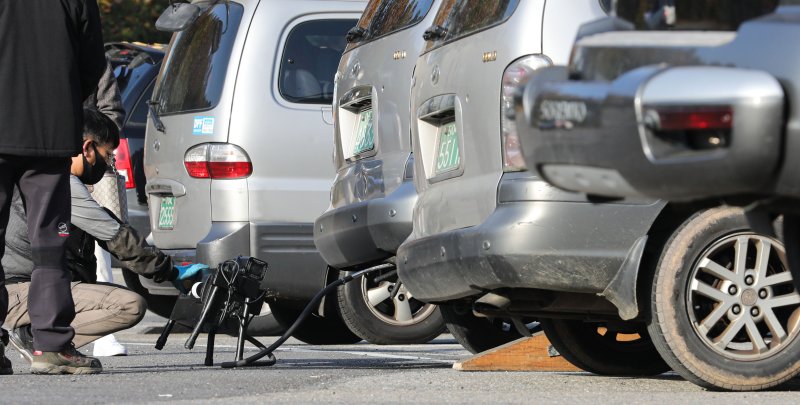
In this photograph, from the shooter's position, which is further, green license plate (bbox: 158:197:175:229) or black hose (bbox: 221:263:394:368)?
green license plate (bbox: 158:197:175:229)

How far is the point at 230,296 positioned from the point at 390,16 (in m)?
1.51

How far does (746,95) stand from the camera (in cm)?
365

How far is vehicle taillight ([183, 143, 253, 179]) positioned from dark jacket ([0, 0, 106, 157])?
6.67 ft

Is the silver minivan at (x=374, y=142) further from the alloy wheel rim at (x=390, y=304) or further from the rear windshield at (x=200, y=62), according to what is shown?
the rear windshield at (x=200, y=62)

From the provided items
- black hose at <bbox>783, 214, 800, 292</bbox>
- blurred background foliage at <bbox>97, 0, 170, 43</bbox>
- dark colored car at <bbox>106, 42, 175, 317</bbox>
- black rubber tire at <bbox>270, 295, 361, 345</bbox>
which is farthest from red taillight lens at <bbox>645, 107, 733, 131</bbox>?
blurred background foliage at <bbox>97, 0, 170, 43</bbox>

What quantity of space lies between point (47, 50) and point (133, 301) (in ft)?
4.12

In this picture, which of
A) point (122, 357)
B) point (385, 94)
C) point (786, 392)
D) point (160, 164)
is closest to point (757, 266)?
point (786, 392)

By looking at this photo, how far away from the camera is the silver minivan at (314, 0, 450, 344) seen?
775 centimetres

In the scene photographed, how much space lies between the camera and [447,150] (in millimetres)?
6957

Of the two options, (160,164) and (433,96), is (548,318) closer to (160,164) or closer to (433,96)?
(433,96)

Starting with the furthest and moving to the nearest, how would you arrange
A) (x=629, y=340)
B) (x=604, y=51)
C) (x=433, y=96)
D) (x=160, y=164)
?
(x=160, y=164) → (x=629, y=340) → (x=433, y=96) → (x=604, y=51)

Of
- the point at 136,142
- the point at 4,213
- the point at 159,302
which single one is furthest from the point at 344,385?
the point at 136,142

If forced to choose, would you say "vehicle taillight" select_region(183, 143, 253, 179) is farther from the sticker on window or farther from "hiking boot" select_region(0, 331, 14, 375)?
"hiking boot" select_region(0, 331, 14, 375)

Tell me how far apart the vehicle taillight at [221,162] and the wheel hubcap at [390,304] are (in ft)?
2.88
